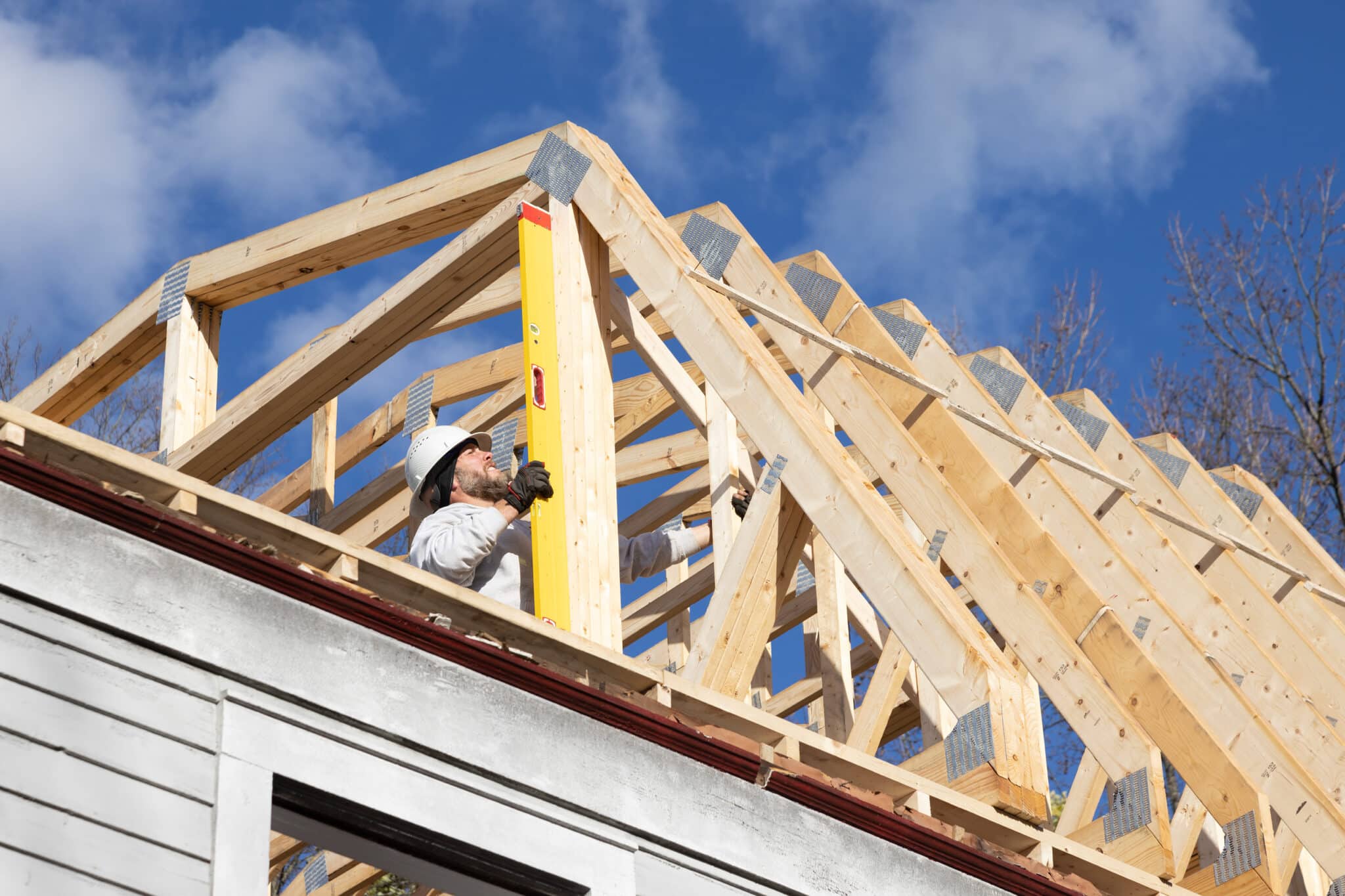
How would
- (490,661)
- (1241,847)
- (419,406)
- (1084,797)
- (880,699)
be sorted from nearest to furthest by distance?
(490,661)
(1241,847)
(880,699)
(1084,797)
(419,406)

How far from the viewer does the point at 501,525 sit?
7336 mm

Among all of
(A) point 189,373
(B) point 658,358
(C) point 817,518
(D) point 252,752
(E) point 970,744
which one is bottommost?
(D) point 252,752

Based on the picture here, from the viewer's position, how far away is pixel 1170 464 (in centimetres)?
1220

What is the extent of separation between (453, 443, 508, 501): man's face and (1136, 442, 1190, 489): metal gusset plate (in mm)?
5324

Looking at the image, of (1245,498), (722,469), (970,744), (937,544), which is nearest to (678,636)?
(722,469)

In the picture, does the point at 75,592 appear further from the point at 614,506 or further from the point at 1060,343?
the point at 1060,343

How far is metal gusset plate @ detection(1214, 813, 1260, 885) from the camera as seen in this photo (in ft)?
23.0

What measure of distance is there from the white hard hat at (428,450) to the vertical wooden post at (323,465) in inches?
77.6

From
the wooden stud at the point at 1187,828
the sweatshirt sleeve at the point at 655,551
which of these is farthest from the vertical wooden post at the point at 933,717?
the wooden stud at the point at 1187,828

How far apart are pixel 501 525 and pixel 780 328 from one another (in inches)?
72.6

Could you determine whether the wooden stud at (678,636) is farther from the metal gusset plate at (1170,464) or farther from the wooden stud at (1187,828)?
the wooden stud at (1187,828)

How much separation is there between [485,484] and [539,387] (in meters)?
0.77

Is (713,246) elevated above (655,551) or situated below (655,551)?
above

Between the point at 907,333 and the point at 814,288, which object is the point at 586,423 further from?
the point at 907,333
